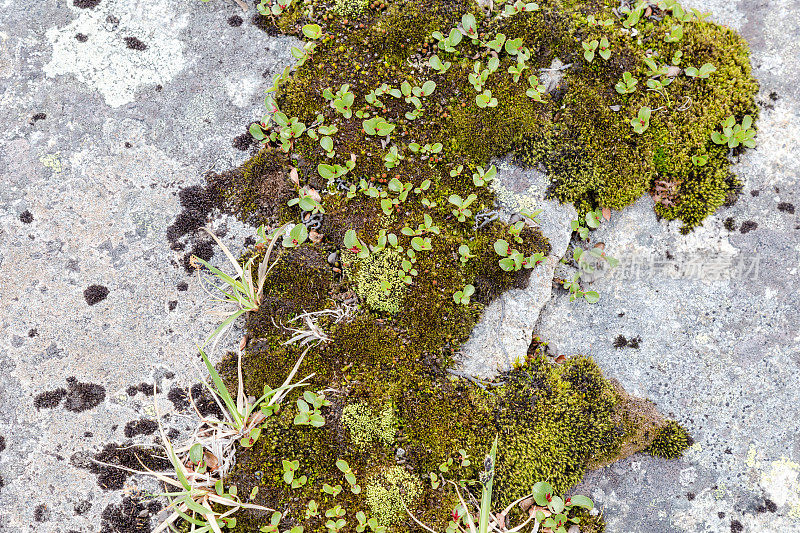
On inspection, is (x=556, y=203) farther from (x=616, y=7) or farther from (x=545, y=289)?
(x=616, y=7)

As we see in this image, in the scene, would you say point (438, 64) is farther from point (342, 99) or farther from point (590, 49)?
point (590, 49)

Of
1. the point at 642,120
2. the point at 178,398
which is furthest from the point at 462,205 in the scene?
the point at 178,398

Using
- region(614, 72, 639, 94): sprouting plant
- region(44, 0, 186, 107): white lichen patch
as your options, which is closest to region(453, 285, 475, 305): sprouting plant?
region(614, 72, 639, 94): sprouting plant

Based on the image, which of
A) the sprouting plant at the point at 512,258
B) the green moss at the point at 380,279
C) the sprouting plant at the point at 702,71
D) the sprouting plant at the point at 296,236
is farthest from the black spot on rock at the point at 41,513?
the sprouting plant at the point at 702,71

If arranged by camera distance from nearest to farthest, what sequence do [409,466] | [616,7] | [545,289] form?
[409,466] < [545,289] < [616,7]

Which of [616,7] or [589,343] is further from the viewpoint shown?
[616,7]

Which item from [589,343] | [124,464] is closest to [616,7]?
[589,343]

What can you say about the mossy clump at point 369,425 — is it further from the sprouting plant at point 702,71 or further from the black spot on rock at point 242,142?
the sprouting plant at point 702,71
